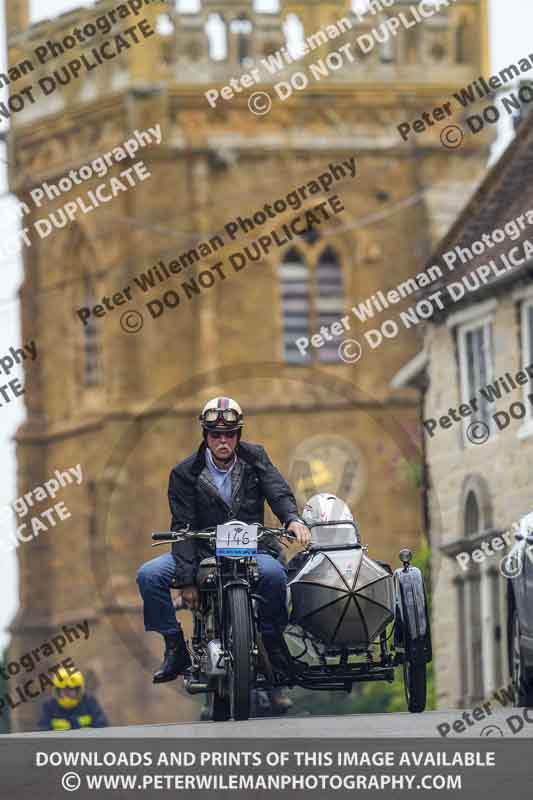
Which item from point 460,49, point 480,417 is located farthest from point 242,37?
point 480,417

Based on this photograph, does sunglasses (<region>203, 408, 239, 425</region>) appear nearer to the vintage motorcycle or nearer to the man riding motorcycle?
the man riding motorcycle

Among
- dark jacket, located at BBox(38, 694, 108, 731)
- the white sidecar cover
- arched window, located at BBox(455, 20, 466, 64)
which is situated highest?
arched window, located at BBox(455, 20, 466, 64)

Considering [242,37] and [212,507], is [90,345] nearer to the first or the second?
[242,37]

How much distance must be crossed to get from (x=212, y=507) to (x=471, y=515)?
19433 millimetres

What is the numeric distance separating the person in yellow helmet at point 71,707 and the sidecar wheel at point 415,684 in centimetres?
624

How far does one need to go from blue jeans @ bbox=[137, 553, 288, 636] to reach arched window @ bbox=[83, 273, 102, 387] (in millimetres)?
43430

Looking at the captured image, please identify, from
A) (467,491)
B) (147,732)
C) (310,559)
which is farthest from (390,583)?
(467,491)

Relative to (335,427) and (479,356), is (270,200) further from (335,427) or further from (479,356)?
(479,356)

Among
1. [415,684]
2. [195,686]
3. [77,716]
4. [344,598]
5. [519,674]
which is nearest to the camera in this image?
[344,598]

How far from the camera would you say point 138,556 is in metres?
56.9

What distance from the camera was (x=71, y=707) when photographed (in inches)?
854

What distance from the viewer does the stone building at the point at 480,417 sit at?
104 ft

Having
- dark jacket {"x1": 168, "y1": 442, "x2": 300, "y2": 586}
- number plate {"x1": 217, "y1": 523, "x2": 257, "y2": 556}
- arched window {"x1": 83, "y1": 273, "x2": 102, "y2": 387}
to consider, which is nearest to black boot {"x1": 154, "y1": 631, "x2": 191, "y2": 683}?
dark jacket {"x1": 168, "y1": 442, "x2": 300, "y2": 586}

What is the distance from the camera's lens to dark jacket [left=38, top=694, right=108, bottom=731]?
21.5 metres
